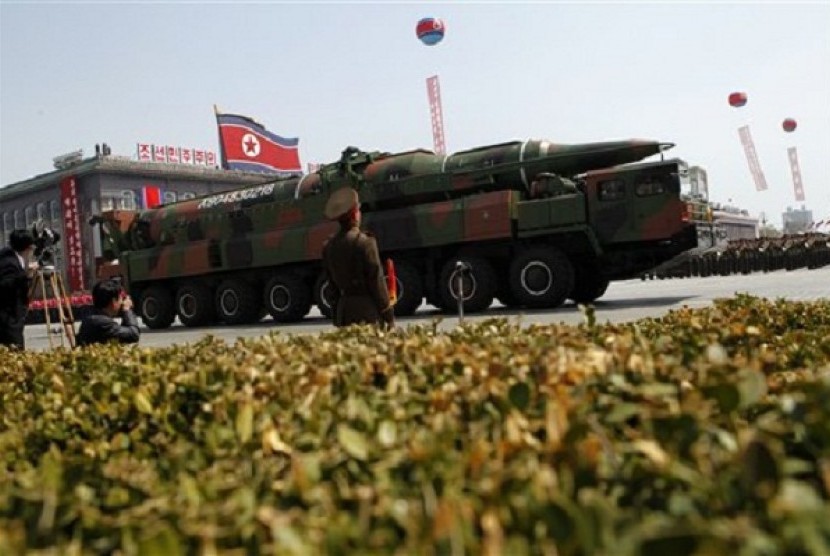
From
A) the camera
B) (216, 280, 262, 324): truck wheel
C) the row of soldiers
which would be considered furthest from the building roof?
Answer: the camera

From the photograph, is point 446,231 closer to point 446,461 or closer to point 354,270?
point 354,270

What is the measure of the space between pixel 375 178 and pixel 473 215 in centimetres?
257

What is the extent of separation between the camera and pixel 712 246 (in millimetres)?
14680

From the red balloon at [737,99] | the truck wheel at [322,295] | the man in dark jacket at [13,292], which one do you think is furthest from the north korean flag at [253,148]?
the man in dark jacket at [13,292]

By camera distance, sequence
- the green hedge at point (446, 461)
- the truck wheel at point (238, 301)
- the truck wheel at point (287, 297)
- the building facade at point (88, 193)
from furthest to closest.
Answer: the building facade at point (88, 193) < the truck wheel at point (238, 301) < the truck wheel at point (287, 297) < the green hedge at point (446, 461)

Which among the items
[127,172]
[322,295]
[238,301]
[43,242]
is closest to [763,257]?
[322,295]

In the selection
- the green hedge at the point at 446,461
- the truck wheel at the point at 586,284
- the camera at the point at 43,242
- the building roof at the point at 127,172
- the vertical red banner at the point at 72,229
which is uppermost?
the building roof at the point at 127,172

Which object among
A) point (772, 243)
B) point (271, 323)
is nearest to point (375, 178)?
point (271, 323)

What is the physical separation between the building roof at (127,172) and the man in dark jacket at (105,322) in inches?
1764

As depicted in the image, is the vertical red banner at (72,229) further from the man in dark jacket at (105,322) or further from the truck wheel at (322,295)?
the man in dark jacket at (105,322)

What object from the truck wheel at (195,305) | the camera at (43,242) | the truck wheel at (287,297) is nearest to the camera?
the camera at (43,242)

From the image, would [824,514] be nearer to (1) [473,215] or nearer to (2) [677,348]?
(2) [677,348]

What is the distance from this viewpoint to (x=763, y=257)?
32.5m

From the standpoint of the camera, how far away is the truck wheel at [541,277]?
1373cm
